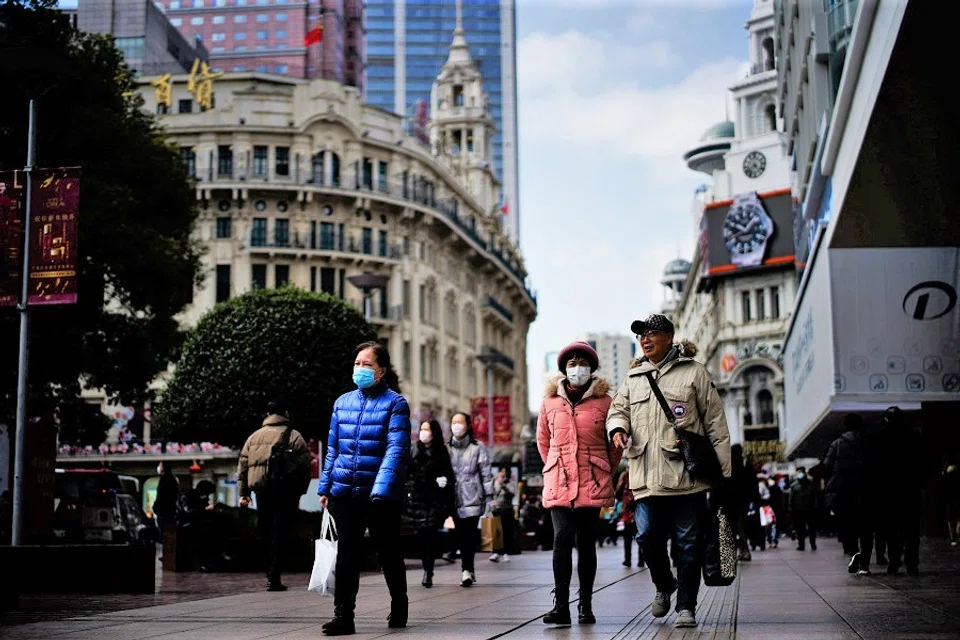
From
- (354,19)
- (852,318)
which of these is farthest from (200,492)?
(354,19)

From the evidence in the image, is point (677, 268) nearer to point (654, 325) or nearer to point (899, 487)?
point (899, 487)

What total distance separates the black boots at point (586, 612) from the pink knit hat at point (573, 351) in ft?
4.81

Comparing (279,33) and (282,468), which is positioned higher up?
(279,33)

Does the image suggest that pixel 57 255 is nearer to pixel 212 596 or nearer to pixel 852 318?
pixel 212 596

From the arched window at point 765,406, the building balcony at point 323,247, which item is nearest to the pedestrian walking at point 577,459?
the building balcony at point 323,247

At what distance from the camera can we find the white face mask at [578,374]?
29.3 feet

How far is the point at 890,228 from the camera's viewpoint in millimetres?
20812

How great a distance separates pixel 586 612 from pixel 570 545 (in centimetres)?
45

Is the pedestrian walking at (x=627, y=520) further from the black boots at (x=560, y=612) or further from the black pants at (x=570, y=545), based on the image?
the black boots at (x=560, y=612)

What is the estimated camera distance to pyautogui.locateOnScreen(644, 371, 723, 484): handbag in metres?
8.31

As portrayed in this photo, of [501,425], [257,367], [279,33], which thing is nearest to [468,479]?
[257,367]

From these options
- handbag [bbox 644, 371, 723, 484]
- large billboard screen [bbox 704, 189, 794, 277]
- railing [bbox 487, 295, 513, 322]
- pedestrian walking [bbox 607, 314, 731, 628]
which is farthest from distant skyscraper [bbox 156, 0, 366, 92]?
handbag [bbox 644, 371, 723, 484]

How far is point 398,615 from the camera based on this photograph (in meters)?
8.67

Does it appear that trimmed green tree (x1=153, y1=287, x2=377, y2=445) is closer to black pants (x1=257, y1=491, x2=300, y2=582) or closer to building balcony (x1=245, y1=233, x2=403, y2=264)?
building balcony (x1=245, y1=233, x2=403, y2=264)
